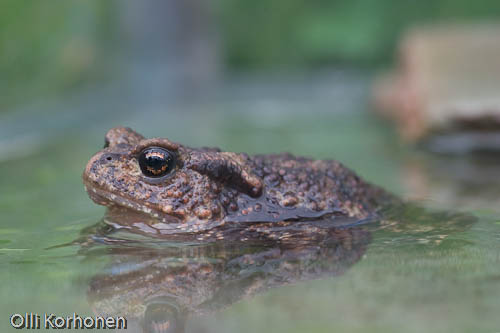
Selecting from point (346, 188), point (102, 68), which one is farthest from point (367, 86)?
point (346, 188)

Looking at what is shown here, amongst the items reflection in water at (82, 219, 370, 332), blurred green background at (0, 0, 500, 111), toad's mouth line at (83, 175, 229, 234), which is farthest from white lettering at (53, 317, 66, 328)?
blurred green background at (0, 0, 500, 111)

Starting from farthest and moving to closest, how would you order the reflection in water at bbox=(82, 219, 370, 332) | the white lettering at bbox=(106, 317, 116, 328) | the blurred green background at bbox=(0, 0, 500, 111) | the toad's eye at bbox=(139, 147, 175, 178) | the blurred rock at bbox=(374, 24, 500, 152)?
the blurred green background at bbox=(0, 0, 500, 111) → the blurred rock at bbox=(374, 24, 500, 152) → the toad's eye at bbox=(139, 147, 175, 178) → the reflection in water at bbox=(82, 219, 370, 332) → the white lettering at bbox=(106, 317, 116, 328)

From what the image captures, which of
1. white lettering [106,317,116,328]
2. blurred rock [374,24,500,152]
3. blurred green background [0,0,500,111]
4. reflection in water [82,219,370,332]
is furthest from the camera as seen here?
blurred green background [0,0,500,111]

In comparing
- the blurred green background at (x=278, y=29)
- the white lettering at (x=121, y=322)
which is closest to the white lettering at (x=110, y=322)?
the white lettering at (x=121, y=322)

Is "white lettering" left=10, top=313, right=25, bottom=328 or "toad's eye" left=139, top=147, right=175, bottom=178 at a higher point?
"toad's eye" left=139, top=147, right=175, bottom=178

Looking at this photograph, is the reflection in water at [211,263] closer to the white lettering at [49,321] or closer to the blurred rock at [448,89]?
the white lettering at [49,321]

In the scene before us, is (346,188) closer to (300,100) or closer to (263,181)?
(263,181)

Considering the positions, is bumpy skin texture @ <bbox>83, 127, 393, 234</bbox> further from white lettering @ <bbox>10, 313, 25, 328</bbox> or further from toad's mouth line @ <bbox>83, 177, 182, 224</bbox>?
white lettering @ <bbox>10, 313, 25, 328</bbox>
